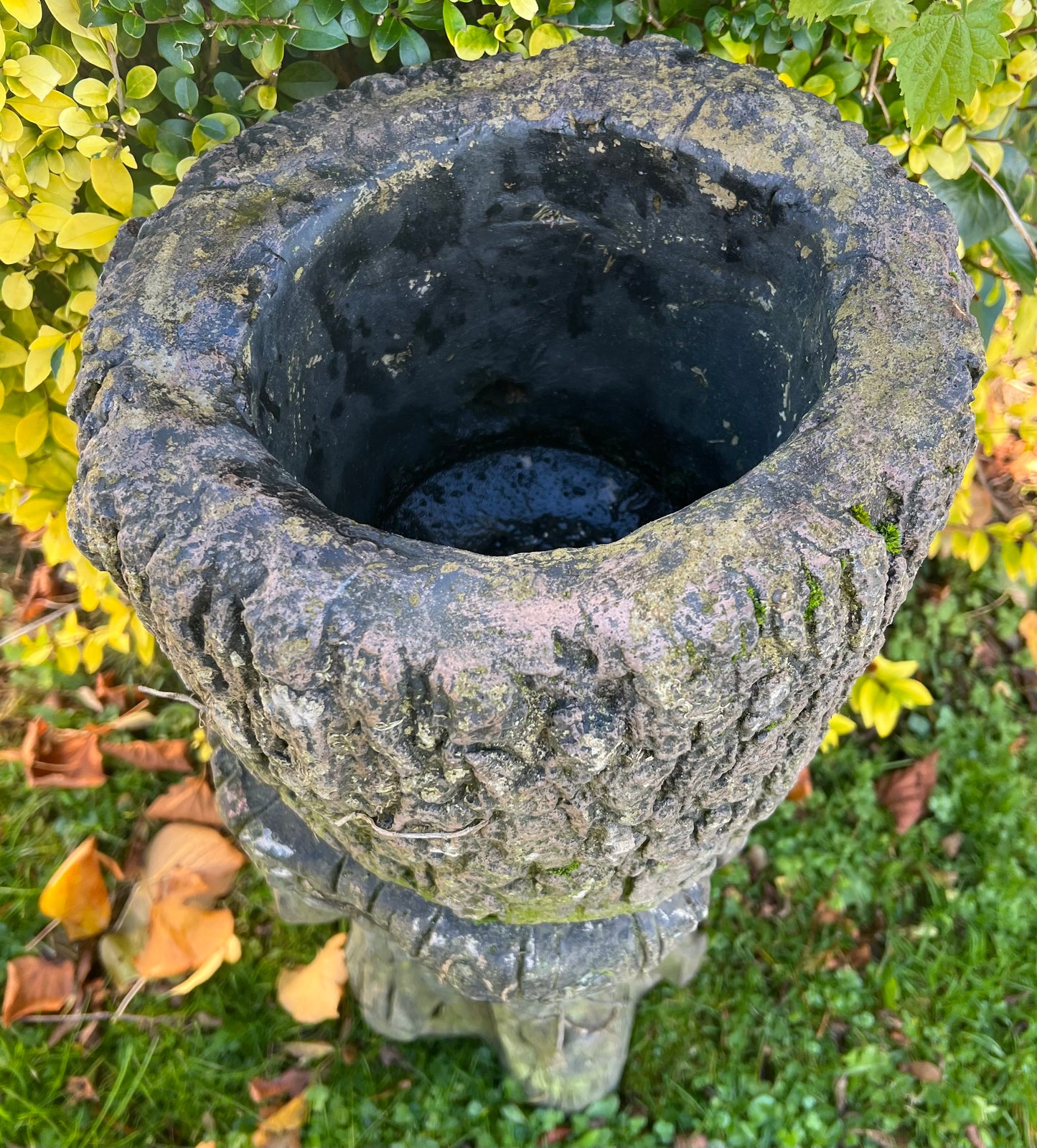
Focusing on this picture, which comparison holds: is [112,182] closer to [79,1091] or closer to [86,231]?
[86,231]

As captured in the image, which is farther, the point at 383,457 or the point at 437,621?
the point at 383,457

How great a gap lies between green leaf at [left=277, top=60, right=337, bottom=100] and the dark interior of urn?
1.26ft

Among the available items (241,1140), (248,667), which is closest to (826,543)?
(248,667)

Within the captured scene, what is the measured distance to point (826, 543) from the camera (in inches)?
37.5

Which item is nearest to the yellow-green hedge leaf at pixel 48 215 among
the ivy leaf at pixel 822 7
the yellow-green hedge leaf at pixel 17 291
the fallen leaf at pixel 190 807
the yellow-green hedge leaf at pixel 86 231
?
the yellow-green hedge leaf at pixel 86 231

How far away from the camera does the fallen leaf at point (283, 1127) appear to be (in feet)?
6.14

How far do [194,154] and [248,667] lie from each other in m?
1.00

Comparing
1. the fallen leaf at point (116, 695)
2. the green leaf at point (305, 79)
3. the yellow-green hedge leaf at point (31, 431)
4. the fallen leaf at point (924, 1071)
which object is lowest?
the fallen leaf at point (116, 695)

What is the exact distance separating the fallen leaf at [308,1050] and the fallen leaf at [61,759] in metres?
0.76

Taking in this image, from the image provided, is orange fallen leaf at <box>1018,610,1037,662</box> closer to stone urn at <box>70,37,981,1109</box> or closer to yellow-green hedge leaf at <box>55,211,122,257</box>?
stone urn at <box>70,37,981,1109</box>

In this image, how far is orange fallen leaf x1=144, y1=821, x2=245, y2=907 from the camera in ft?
7.17

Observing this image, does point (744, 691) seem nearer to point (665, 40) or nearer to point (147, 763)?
point (665, 40)

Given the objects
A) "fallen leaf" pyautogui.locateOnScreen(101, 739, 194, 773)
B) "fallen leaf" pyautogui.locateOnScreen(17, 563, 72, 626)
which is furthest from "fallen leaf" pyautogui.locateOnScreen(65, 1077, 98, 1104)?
"fallen leaf" pyautogui.locateOnScreen(17, 563, 72, 626)

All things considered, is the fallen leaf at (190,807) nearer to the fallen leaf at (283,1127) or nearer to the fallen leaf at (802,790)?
the fallen leaf at (283,1127)
